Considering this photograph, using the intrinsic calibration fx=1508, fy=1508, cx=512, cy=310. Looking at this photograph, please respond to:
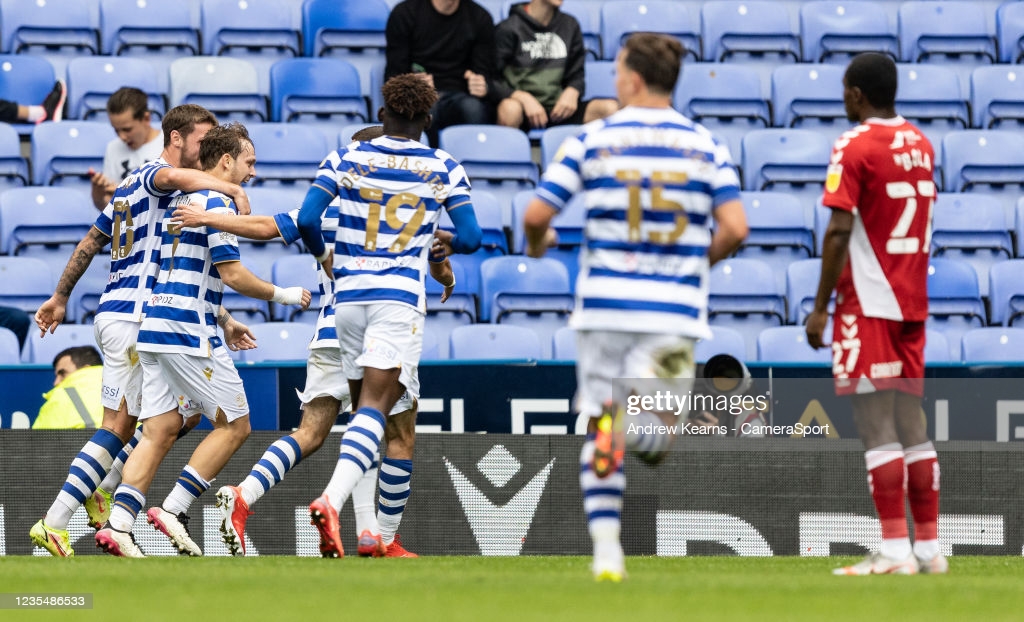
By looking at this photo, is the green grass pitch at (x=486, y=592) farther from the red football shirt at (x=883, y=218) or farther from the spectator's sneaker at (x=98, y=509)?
the spectator's sneaker at (x=98, y=509)

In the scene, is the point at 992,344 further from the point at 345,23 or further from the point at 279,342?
the point at 345,23

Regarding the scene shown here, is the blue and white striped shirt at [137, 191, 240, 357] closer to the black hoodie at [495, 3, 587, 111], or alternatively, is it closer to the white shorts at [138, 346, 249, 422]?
the white shorts at [138, 346, 249, 422]

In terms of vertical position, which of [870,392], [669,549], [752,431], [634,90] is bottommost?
[669,549]

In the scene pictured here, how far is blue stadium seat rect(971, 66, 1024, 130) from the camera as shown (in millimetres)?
12875

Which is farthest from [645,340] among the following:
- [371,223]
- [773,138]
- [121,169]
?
[773,138]

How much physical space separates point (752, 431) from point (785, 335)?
2012 millimetres

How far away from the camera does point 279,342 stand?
9.64 meters

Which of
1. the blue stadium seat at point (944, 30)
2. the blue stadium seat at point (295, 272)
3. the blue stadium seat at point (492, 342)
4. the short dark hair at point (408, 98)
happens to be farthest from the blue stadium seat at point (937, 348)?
the short dark hair at point (408, 98)

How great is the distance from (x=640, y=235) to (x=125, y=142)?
642 centimetres

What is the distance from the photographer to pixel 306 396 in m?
7.18

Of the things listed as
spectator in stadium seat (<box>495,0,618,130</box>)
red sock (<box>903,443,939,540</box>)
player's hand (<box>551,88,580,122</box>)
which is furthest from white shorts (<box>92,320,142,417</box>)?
player's hand (<box>551,88,580,122</box>)

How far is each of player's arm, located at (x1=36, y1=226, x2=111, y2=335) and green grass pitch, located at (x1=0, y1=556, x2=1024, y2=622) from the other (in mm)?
1621

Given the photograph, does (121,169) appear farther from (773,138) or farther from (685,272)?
(685,272)

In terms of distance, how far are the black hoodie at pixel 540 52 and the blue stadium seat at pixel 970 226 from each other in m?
3.00
